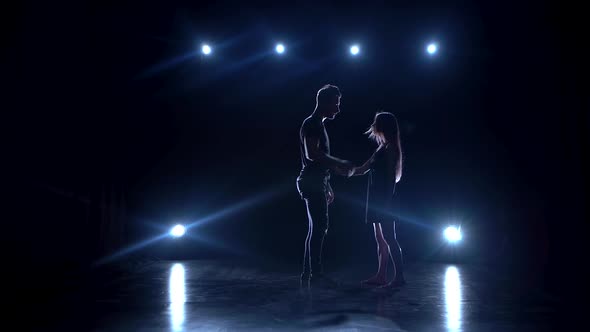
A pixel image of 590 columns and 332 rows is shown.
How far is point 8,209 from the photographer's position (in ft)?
13.3

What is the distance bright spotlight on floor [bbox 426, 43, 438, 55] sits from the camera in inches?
255

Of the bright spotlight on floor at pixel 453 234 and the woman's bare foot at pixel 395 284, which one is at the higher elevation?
the bright spotlight on floor at pixel 453 234

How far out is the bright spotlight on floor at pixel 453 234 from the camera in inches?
256

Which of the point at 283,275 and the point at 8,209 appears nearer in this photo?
the point at 8,209

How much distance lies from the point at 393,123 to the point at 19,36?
3623 millimetres

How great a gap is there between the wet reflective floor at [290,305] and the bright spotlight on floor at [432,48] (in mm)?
3330

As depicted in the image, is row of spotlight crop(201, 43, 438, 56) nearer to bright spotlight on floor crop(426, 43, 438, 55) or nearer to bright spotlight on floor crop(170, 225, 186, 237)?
bright spotlight on floor crop(426, 43, 438, 55)

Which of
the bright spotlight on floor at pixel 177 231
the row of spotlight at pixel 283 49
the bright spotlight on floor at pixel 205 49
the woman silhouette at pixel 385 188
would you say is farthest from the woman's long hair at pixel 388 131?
the bright spotlight on floor at pixel 177 231

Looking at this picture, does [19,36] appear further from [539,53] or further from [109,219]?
[539,53]

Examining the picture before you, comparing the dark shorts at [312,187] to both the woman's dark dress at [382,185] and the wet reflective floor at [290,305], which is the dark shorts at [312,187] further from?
the wet reflective floor at [290,305]

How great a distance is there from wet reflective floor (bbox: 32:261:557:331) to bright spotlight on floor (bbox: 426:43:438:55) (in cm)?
333

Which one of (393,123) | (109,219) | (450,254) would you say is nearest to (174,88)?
(109,219)

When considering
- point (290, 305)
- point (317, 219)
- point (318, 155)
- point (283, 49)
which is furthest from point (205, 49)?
point (290, 305)

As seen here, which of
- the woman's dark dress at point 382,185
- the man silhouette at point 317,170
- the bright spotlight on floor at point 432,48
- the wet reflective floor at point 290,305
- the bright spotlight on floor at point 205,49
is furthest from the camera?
the bright spotlight on floor at point 205,49
